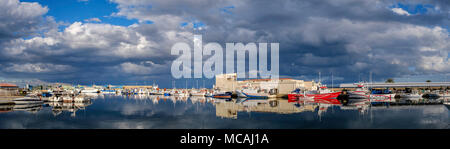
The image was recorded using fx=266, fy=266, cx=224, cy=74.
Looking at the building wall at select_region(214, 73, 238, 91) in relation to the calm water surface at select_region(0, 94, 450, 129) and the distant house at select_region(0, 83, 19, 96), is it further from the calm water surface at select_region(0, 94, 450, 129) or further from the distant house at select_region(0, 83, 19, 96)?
the calm water surface at select_region(0, 94, 450, 129)

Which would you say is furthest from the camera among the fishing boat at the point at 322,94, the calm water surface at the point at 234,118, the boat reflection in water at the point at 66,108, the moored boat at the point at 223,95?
the moored boat at the point at 223,95

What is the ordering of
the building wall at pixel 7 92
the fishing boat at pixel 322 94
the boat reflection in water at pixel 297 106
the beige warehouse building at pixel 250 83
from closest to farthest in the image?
the boat reflection in water at pixel 297 106 → the building wall at pixel 7 92 → the fishing boat at pixel 322 94 → the beige warehouse building at pixel 250 83

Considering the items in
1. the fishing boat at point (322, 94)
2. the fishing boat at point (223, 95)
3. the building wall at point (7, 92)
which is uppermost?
the building wall at point (7, 92)

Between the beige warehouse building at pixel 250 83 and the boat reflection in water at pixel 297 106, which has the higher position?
the beige warehouse building at pixel 250 83

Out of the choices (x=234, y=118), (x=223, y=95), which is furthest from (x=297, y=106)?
(x=223, y=95)

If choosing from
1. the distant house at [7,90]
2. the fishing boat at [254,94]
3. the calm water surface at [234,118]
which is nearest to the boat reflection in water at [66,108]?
the calm water surface at [234,118]

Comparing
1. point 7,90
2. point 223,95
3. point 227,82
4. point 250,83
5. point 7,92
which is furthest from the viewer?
point 250,83

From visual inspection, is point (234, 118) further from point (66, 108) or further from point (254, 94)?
point (254, 94)

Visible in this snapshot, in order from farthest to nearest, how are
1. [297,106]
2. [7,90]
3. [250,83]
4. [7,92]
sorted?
[250,83]
[7,90]
[7,92]
[297,106]

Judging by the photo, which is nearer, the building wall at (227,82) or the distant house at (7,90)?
the distant house at (7,90)

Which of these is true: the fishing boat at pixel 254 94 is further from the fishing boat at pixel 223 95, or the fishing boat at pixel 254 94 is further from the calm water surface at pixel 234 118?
the calm water surface at pixel 234 118
